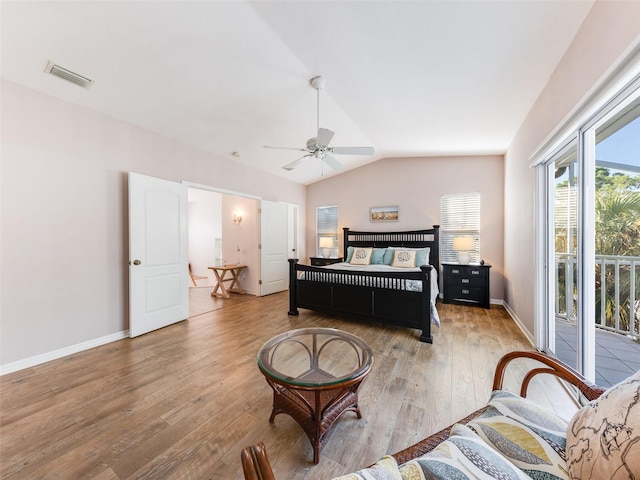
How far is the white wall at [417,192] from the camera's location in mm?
4738

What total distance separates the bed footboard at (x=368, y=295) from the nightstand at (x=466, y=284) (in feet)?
6.19

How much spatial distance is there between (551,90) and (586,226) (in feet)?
4.60

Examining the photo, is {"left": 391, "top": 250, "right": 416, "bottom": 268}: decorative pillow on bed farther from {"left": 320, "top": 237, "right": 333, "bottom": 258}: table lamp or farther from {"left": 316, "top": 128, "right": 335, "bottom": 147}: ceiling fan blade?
{"left": 316, "top": 128, "right": 335, "bottom": 147}: ceiling fan blade

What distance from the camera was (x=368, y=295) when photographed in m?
3.49

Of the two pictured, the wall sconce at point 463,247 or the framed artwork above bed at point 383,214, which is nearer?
the wall sconce at point 463,247

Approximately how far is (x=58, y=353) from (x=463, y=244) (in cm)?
585

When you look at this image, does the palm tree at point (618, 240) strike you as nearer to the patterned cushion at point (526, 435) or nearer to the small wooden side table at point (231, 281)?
the patterned cushion at point (526, 435)

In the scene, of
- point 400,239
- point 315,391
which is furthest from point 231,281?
point 315,391

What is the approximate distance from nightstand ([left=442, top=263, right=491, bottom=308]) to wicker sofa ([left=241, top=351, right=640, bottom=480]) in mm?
3720

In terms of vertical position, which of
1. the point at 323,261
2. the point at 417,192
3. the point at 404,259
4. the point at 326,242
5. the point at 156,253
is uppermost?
the point at 417,192

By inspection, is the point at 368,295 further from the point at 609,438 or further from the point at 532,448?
the point at 609,438

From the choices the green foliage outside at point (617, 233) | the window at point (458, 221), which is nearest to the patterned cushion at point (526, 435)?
the green foliage outside at point (617, 233)

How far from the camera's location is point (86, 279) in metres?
2.90

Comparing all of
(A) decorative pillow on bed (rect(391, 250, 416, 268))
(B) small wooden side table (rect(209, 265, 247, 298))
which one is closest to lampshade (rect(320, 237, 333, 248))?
(A) decorative pillow on bed (rect(391, 250, 416, 268))
